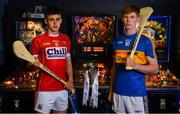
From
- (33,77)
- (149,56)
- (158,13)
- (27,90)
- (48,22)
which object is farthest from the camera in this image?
(158,13)

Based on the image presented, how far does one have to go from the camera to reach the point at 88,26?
426 centimetres

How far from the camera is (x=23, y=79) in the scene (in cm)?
399

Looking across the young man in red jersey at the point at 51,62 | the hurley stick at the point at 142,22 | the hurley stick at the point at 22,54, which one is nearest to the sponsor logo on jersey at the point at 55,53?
the young man in red jersey at the point at 51,62

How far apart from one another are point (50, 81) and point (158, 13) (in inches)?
78.6

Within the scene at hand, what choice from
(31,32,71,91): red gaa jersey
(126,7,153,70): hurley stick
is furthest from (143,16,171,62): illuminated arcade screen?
(31,32,71,91): red gaa jersey

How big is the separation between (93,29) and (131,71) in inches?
55.7

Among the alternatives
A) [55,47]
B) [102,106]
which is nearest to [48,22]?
[55,47]

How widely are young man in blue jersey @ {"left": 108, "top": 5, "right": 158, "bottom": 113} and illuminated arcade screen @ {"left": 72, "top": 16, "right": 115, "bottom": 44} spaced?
1.21 meters

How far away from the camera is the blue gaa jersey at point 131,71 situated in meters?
2.95

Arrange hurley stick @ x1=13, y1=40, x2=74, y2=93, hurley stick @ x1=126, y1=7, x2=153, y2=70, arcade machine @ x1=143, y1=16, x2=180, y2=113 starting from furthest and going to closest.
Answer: arcade machine @ x1=143, y1=16, x2=180, y2=113 < hurley stick @ x1=13, y1=40, x2=74, y2=93 < hurley stick @ x1=126, y1=7, x2=153, y2=70

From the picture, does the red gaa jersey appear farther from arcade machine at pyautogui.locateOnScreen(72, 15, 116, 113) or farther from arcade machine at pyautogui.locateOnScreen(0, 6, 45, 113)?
arcade machine at pyautogui.locateOnScreen(72, 15, 116, 113)

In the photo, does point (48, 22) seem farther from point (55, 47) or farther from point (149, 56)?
point (149, 56)

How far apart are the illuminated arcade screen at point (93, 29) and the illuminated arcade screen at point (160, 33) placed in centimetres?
47

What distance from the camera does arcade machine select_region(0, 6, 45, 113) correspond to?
148 inches
